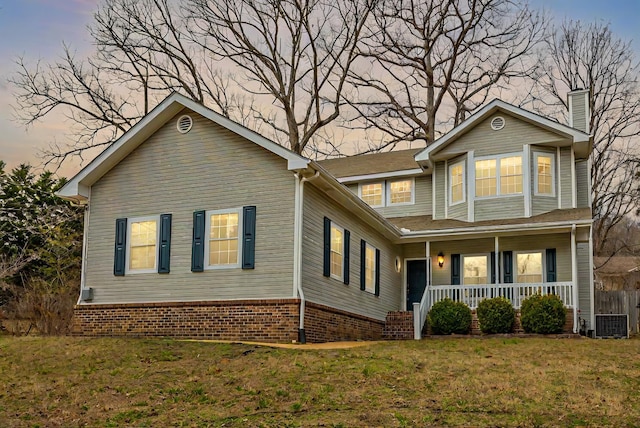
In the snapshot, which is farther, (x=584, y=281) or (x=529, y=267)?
(x=584, y=281)

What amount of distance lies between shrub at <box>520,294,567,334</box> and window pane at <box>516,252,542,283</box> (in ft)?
8.14

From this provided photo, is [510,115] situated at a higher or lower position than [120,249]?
higher

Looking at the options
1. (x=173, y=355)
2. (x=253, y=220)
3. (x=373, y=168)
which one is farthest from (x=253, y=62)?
(x=173, y=355)

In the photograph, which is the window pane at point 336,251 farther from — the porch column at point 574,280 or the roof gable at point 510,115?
the porch column at point 574,280

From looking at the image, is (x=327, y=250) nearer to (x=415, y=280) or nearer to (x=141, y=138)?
(x=141, y=138)

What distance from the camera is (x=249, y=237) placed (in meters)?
15.2

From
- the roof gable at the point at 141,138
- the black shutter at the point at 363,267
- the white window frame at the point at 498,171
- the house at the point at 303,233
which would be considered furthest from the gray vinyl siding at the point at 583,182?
the roof gable at the point at 141,138

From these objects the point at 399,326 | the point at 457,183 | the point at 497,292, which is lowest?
A: the point at 399,326

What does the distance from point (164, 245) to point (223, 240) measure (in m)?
1.51

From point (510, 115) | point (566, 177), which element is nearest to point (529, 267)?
point (566, 177)

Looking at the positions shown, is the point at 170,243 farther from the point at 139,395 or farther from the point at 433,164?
the point at 433,164

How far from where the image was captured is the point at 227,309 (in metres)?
15.1

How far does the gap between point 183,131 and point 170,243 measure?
2663 mm

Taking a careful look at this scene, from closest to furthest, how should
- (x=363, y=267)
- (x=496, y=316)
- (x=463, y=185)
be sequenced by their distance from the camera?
(x=496, y=316), (x=363, y=267), (x=463, y=185)
